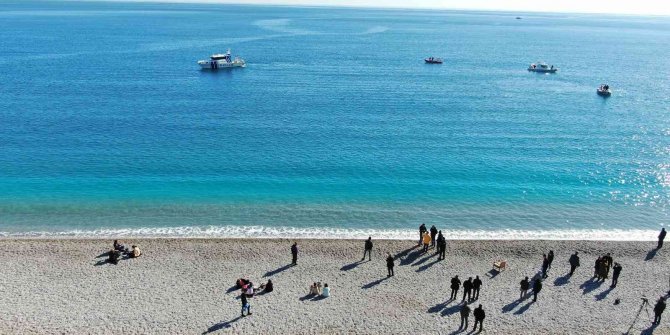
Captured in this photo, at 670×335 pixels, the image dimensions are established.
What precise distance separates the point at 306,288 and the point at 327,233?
8935mm

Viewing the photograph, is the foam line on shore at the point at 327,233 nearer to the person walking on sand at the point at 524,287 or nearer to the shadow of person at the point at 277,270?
the shadow of person at the point at 277,270

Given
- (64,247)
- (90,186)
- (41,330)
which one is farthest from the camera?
(90,186)

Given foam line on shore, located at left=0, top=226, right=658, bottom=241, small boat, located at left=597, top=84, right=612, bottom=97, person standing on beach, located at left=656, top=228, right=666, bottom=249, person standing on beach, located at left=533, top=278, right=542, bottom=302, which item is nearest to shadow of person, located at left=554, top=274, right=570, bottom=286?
person standing on beach, located at left=533, top=278, right=542, bottom=302

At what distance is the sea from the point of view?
37031mm

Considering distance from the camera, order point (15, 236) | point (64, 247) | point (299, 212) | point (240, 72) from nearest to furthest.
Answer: point (64, 247), point (15, 236), point (299, 212), point (240, 72)

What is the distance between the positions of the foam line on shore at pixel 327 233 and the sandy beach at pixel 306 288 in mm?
2215

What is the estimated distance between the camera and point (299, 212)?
125 feet

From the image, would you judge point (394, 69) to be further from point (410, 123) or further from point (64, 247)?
point (64, 247)

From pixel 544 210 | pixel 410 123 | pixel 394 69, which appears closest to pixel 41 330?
pixel 544 210

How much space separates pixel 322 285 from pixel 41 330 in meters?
12.5

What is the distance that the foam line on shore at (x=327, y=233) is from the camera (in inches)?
1346

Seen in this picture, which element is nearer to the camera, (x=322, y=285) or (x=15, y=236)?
(x=322, y=285)

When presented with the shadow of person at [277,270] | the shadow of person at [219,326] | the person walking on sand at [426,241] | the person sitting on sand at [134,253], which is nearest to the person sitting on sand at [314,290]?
the shadow of person at [277,270]

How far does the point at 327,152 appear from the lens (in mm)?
51406
